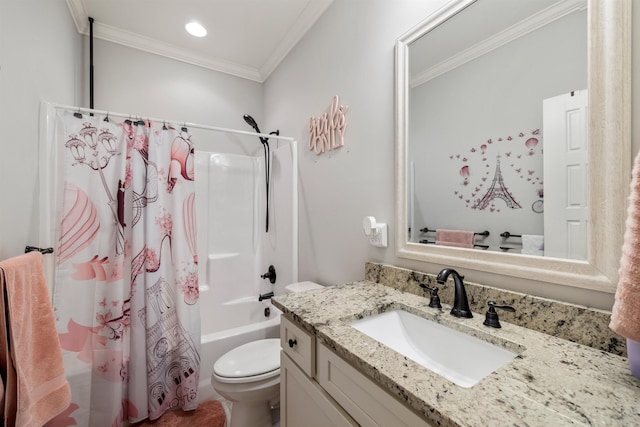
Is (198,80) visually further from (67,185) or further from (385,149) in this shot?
(385,149)

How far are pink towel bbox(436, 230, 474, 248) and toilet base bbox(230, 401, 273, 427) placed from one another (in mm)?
1266

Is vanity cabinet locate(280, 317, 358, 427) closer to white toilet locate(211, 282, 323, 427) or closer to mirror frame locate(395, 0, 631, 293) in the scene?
white toilet locate(211, 282, 323, 427)

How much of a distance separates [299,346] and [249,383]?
23.7 inches

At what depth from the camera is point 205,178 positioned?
226cm

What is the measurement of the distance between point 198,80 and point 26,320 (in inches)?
88.3

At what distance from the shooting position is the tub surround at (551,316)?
2.13 feet

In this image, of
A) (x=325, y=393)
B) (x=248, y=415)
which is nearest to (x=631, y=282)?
(x=325, y=393)

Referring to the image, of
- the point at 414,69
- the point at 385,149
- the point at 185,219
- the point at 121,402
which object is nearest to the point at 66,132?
the point at 185,219

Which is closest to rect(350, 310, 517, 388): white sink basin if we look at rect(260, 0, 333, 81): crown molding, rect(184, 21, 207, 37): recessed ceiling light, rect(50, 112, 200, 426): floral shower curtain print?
rect(50, 112, 200, 426): floral shower curtain print

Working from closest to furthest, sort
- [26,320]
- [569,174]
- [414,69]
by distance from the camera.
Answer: [569,174], [26,320], [414,69]

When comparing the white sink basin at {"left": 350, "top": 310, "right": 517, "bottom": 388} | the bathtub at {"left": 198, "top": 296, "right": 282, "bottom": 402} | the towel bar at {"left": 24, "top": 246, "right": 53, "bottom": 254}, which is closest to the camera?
the white sink basin at {"left": 350, "top": 310, "right": 517, "bottom": 388}

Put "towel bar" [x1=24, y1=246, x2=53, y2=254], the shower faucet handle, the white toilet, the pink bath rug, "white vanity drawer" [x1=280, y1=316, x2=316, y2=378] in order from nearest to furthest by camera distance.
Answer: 1. "white vanity drawer" [x1=280, y1=316, x2=316, y2=378]
2. "towel bar" [x1=24, y1=246, x2=53, y2=254]
3. the white toilet
4. the pink bath rug
5. the shower faucet handle

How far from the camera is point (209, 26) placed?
6.46 ft

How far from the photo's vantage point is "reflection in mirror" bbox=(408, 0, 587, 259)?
29.2 inches
